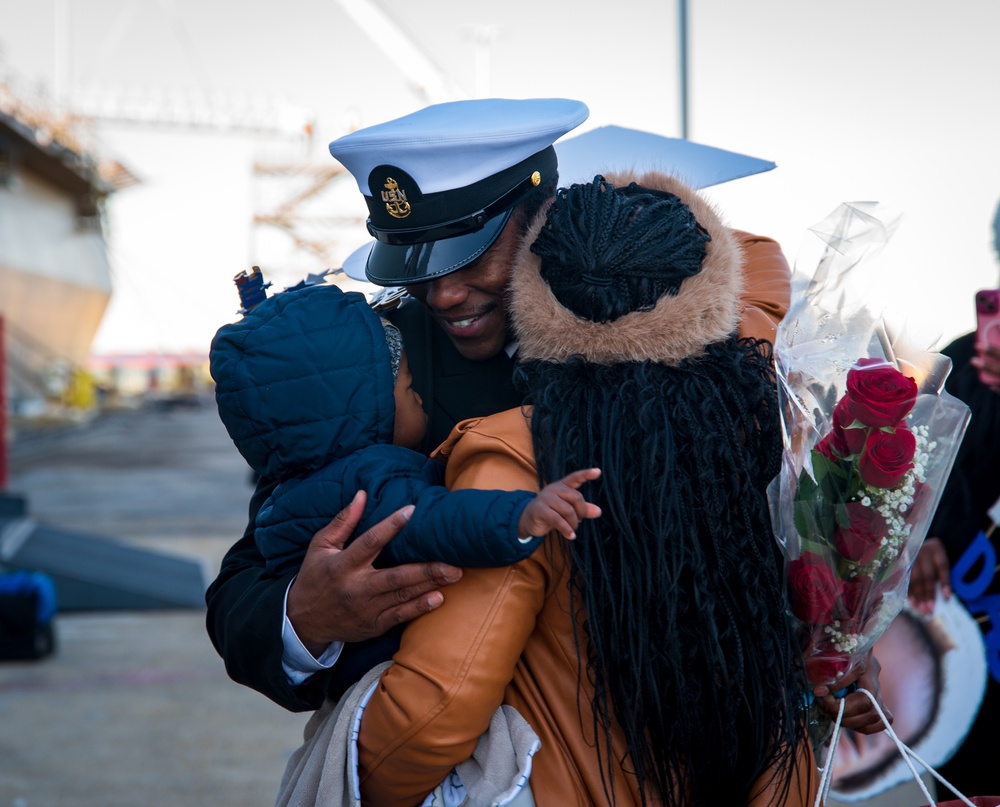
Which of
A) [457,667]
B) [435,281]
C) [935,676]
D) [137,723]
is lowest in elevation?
[137,723]

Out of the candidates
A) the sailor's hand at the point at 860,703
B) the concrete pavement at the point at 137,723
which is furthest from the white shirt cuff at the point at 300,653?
the concrete pavement at the point at 137,723

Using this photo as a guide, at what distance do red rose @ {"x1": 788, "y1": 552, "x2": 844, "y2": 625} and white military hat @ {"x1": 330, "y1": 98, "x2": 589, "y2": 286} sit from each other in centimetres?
77

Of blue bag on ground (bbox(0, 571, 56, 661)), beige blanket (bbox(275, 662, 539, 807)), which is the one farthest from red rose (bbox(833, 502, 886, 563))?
blue bag on ground (bbox(0, 571, 56, 661))

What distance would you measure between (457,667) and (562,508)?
295 millimetres

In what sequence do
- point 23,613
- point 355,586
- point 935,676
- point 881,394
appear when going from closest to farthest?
point 881,394 < point 355,586 < point 935,676 < point 23,613

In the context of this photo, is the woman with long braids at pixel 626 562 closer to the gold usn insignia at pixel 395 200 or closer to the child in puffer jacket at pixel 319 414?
the child in puffer jacket at pixel 319 414

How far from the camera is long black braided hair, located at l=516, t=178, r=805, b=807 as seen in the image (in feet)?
4.79

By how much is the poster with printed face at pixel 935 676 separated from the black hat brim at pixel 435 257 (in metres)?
1.95

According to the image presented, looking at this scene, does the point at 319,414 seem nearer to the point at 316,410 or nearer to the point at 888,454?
the point at 316,410

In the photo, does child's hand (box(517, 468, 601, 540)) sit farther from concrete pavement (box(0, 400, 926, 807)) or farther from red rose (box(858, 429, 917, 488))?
concrete pavement (box(0, 400, 926, 807))

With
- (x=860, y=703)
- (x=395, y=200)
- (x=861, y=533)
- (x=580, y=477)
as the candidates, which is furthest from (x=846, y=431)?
(x=395, y=200)

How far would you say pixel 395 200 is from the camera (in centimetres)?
187

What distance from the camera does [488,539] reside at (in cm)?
140

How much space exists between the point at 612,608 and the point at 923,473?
0.57 m
